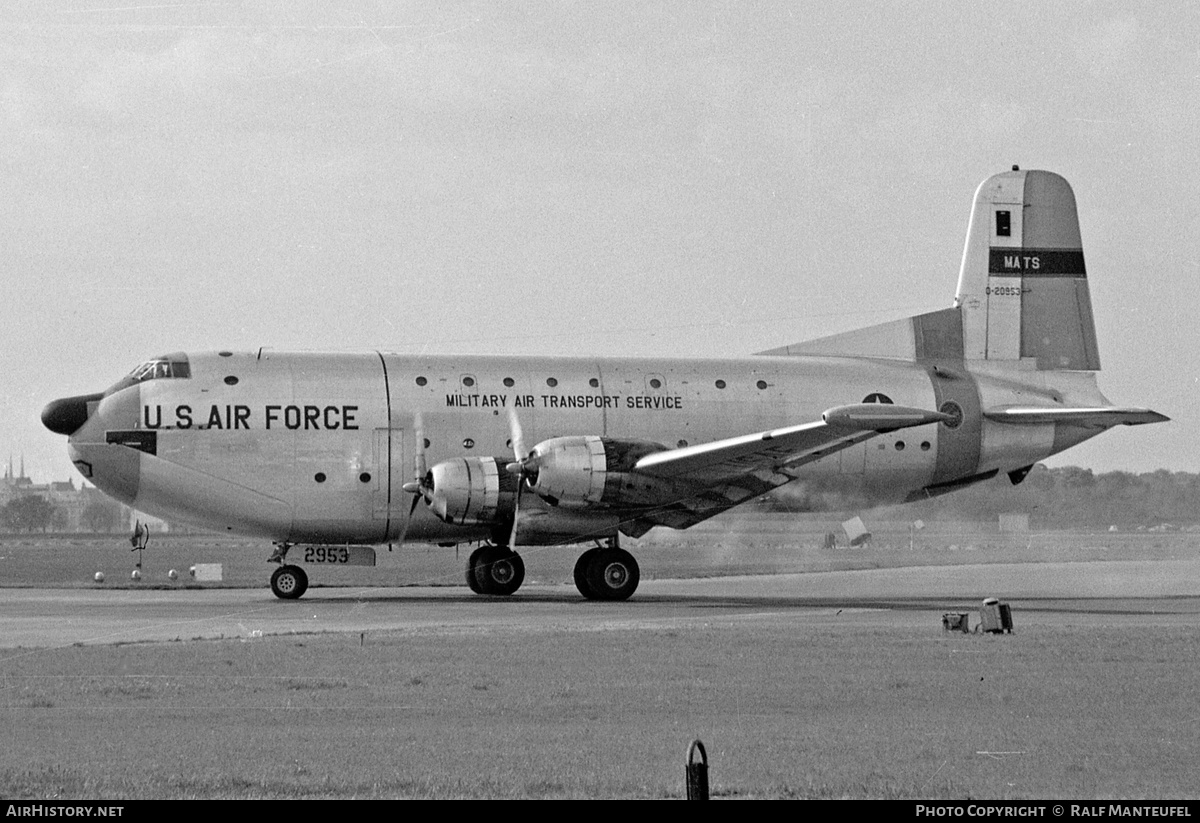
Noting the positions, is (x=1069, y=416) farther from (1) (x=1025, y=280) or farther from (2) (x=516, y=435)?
(2) (x=516, y=435)

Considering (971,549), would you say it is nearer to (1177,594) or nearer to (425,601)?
(1177,594)

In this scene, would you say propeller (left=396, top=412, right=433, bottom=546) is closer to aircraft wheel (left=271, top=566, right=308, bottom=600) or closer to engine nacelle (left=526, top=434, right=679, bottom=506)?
aircraft wheel (left=271, top=566, right=308, bottom=600)

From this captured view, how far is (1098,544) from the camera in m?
61.9

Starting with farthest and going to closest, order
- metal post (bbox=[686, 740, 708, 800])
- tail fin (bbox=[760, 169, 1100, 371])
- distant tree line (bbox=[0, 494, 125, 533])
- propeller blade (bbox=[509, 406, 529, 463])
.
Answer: distant tree line (bbox=[0, 494, 125, 533])
tail fin (bbox=[760, 169, 1100, 371])
propeller blade (bbox=[509, 406, 529, 463])
metal post (bbox=[686, 740, 708, 800])

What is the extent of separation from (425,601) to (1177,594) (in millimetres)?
15165

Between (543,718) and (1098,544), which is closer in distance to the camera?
(543,718)

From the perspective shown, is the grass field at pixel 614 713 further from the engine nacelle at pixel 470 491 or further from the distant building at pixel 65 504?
the distant building at pixel 65 504

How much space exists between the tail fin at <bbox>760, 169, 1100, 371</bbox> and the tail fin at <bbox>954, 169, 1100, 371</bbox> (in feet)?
0.07

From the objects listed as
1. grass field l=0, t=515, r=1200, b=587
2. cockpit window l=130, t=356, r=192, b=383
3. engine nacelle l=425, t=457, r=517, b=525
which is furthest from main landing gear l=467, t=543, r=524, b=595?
cockpit window l=130, t=356, r=192, b=383

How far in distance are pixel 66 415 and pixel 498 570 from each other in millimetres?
8636

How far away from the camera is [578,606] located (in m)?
26.8

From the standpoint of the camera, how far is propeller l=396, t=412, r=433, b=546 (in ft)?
92.1

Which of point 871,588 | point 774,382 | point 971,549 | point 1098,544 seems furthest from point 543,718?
point 1098,544

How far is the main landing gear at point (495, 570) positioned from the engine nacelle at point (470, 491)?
10.1ft
